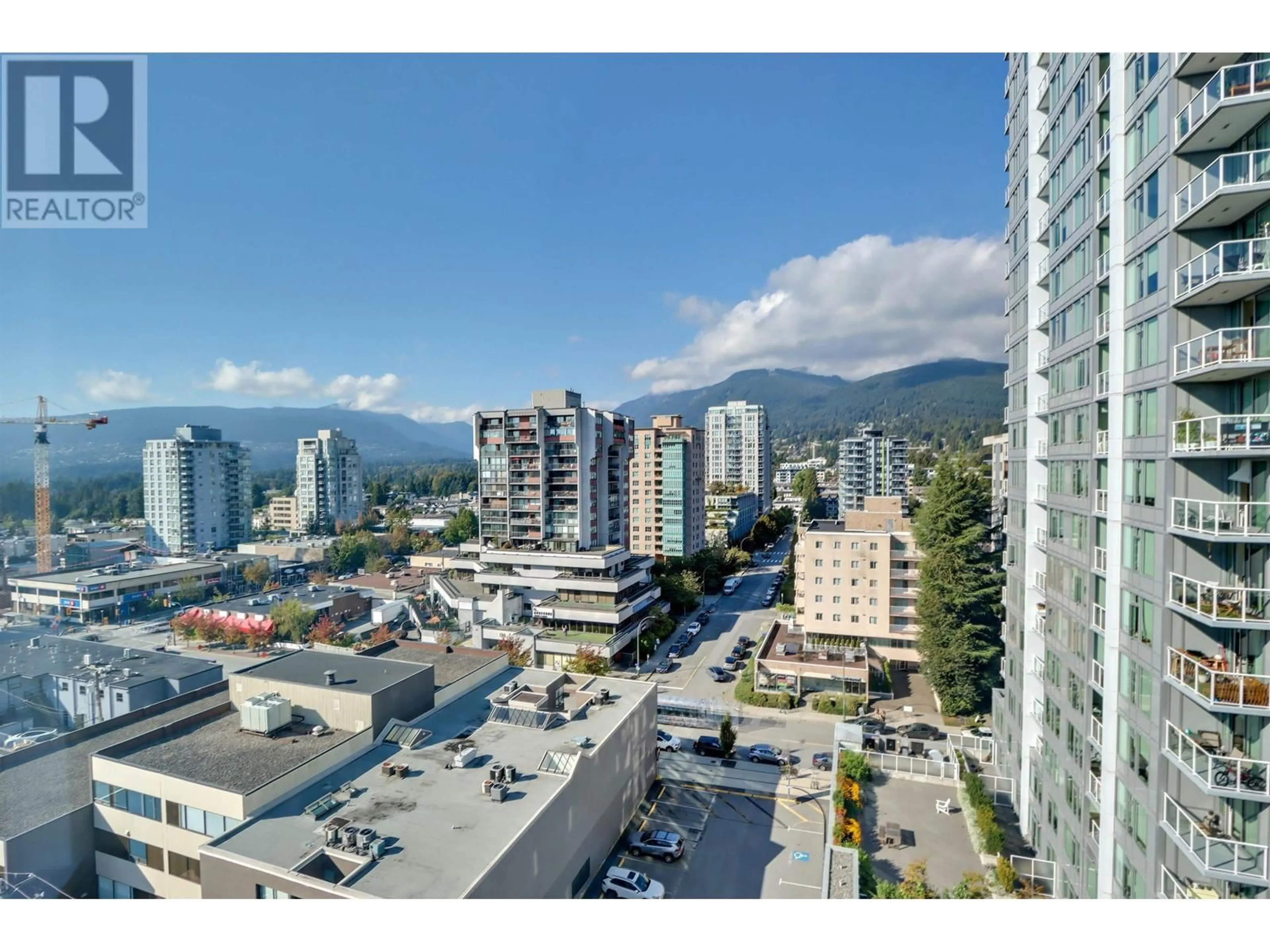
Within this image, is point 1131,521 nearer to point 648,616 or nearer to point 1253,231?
point 1253,231

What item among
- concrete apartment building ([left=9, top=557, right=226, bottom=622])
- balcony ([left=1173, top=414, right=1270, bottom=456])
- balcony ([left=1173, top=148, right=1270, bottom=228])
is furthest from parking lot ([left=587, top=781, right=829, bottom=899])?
concrete apartment building ([left=9, top=557, right=226, bottom=622])

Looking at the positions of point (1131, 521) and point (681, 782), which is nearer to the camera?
point (1131, 521)

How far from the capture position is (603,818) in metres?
6.73

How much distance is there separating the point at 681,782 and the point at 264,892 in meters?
5.95

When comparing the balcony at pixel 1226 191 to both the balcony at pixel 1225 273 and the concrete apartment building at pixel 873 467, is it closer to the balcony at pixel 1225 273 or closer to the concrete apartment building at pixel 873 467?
the balcony at pixel 1225 273

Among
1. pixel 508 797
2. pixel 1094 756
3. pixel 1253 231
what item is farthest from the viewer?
pixel 508 797

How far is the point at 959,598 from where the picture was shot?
34.6 ft

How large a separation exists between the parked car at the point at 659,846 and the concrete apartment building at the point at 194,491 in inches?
926

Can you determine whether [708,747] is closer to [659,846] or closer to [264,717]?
[659,846]

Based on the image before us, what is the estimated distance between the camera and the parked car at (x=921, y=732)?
10.2 meters

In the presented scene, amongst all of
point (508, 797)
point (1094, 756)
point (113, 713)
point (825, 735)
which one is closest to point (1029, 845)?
point (1094, 756)

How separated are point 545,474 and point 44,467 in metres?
10.5

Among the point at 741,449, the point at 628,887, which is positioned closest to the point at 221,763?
the point at 628,887

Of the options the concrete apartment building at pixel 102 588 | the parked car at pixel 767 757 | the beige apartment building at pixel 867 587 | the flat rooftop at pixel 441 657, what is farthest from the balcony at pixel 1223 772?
A: the concrete apartment building at pixel 102 588
